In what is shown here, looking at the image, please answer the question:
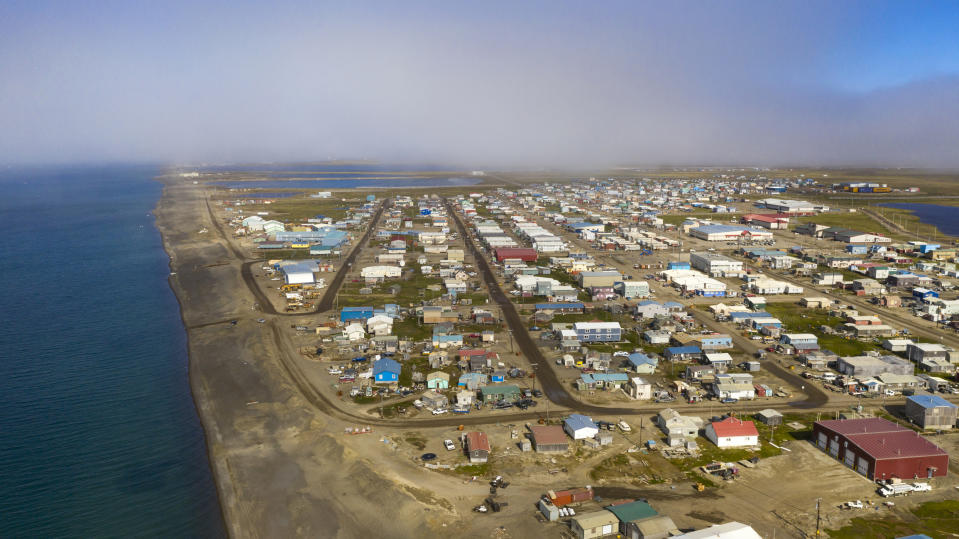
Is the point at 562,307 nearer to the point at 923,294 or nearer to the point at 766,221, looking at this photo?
the point at 923,294

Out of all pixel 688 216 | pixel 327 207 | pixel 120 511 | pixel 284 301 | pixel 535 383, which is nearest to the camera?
pixel 120 511

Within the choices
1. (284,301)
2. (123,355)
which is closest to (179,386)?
(123,355)

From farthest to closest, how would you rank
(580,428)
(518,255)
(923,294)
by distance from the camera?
(518,255) → (923,294) → (580,428)

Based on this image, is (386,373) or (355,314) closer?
(386,373)

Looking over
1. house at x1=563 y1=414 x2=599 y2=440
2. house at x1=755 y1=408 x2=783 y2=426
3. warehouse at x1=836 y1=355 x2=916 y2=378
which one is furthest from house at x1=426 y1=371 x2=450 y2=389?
warehouse at x1=836 y1=355 x2=916 y2=378

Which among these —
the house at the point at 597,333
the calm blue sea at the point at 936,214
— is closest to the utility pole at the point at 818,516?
the house at the point at 597,333

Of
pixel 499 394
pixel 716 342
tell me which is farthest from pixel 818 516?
pixel 716 342

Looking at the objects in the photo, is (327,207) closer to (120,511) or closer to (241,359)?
(241,359)
